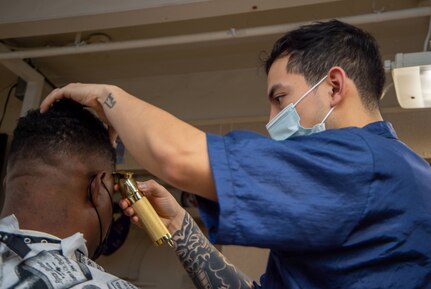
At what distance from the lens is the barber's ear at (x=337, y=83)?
1.19 meters

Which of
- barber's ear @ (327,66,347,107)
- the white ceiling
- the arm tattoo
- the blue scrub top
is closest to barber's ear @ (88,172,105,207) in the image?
the arm tattoo

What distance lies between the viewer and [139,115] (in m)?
1.00

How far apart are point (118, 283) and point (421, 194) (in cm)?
74

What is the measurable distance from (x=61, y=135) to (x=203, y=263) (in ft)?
1.84

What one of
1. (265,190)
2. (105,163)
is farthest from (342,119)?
(105,163)

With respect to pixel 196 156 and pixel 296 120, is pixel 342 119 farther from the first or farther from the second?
pixel 196 156

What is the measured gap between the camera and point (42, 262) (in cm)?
117

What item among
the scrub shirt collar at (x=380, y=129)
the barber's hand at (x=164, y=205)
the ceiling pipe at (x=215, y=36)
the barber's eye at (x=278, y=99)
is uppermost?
the ceiling pipe at (x=215, y=36)

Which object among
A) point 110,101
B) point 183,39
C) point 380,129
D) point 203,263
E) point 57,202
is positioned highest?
point 183,39

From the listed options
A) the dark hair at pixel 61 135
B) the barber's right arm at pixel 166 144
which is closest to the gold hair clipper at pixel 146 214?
the dark hair at pixel 61 135

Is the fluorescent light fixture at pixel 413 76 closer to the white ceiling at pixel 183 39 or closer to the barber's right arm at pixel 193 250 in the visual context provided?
the white ceiling at pixel 183 39

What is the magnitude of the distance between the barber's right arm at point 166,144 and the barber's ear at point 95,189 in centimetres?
33

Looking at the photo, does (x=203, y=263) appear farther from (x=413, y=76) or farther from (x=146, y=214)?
(x=413, y=76)

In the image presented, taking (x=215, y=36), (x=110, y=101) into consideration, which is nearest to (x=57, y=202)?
(x=110, y=101)
